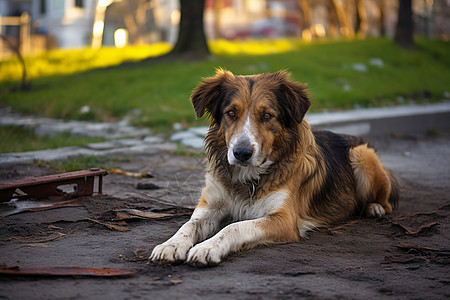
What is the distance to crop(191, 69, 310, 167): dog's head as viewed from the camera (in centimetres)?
443

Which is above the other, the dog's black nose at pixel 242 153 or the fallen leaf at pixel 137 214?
the dog's black nose at pixel 242 153

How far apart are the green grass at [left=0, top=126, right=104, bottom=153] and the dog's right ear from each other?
429cm

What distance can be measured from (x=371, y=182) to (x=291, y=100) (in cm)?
165

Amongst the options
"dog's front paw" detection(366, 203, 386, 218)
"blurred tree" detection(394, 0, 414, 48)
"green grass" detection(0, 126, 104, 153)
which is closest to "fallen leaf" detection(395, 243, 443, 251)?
"dog's front paw" detection(366, 203, 386, 218)

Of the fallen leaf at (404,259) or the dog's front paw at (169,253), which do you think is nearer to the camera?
the dog's front paw at (169,253)

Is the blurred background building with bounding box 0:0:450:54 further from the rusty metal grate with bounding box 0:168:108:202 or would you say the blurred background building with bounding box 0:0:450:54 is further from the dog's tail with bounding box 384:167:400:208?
the dog's tail with bounding box 384:167:400:208

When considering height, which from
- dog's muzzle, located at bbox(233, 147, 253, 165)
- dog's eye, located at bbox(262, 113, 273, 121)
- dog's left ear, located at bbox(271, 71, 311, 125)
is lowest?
dog's muzzle, located at bbox(233, 147, 253, 165)

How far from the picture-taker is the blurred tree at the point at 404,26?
20297 mm

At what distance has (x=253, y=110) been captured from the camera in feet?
15.1

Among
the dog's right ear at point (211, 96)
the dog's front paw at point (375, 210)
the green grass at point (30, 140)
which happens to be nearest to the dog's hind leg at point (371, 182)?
the dog's front paw at point (375, 210)

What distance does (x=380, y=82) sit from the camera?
16.2 m

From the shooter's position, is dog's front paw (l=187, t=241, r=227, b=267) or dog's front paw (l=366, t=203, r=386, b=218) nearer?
dog's front paw (l=187, t=241, r=227, b=267)

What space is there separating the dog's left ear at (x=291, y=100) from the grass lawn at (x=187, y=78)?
17.3ft

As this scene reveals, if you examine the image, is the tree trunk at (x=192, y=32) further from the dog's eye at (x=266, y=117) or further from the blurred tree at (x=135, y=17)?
the blurred tree at (x=135, y=17)
